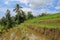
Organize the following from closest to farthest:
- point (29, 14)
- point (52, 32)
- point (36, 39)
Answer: point (52, 32) → point (36, 39) → point (29, 14)

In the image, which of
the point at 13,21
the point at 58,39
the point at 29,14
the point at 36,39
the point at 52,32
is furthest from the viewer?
the point at 29,14

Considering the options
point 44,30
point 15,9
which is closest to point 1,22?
point 15,9

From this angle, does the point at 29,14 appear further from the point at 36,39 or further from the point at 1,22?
the point at 36,39

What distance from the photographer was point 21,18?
90.9 meters

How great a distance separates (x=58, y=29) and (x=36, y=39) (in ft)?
11.8

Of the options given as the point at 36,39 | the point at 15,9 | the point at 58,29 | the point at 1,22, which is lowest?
the point at 1,22

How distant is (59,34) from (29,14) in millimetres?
83024

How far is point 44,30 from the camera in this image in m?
23.8

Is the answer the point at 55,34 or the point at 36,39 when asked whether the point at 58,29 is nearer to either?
the point at 55,34

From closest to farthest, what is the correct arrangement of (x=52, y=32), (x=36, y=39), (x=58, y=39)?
(x=58, y=39) → (x=52, y=32) → (x=36, y=39)

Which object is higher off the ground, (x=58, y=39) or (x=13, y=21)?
(x=58, y=39)

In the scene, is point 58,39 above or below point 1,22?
above

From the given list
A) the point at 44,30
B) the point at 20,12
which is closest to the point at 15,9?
the point at 20,12

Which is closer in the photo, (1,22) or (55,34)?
(55,34)
